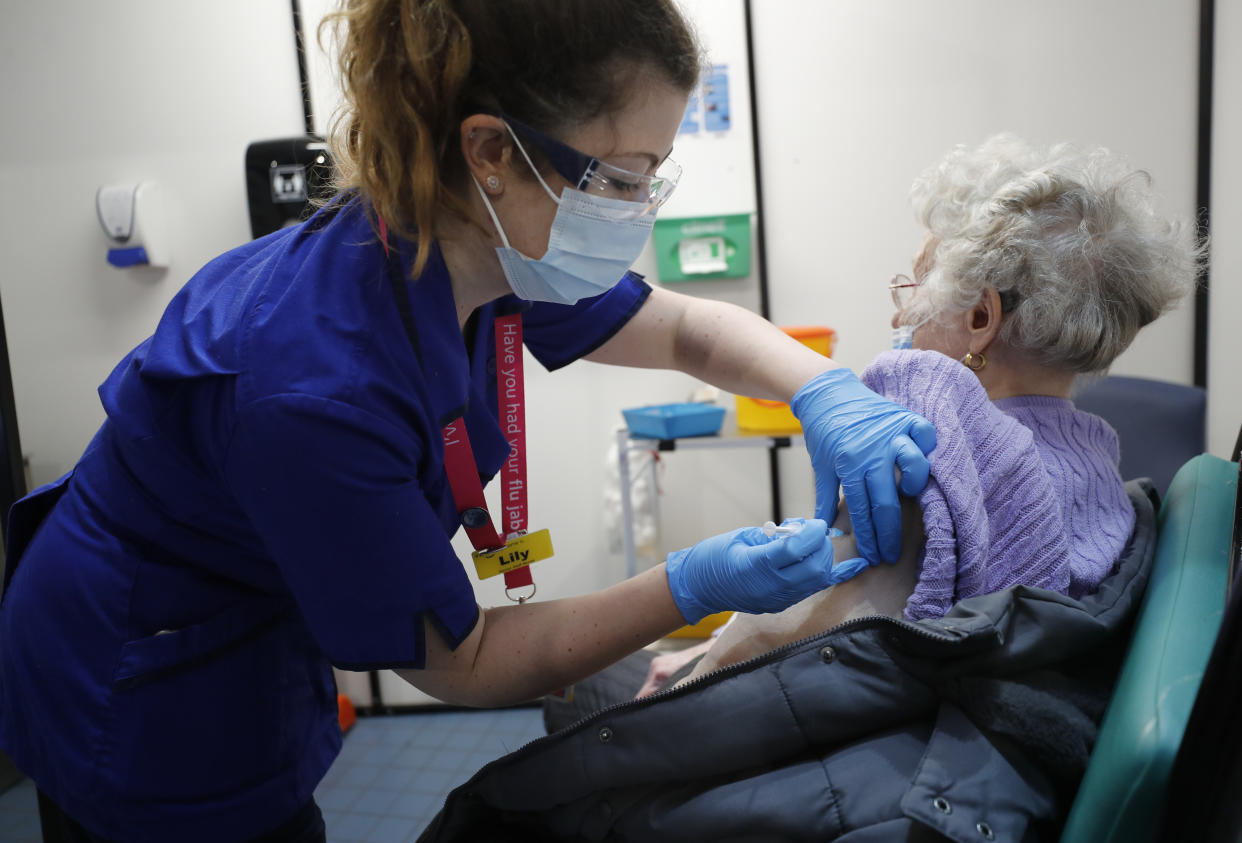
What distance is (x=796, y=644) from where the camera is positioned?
0.86 m

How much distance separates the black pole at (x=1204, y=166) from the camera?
2.42m

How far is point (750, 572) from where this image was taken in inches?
35.6

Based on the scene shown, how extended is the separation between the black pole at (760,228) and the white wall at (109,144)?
4.85 feet

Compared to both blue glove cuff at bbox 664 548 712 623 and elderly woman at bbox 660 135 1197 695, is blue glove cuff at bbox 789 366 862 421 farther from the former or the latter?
blue glove cuff at bbox 664 548 712 623

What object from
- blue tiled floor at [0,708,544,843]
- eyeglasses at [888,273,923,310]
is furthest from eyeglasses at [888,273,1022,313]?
blue tiled floor at [0,708,544,843]

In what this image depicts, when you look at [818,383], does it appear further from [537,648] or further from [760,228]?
[760,228]

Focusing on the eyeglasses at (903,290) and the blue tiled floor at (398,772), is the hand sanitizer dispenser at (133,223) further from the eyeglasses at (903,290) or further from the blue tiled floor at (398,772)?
the eyeglasses at (903,290)

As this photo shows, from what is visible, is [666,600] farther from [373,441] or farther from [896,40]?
[896,40]

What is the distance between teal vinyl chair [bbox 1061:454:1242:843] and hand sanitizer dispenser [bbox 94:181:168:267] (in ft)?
9.32

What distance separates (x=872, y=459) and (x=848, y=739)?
0.35 metres

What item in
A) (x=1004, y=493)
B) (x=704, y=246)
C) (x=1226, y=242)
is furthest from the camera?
(x=704, y=246)

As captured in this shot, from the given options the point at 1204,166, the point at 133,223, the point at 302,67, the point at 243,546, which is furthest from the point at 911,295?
the point at 133,223

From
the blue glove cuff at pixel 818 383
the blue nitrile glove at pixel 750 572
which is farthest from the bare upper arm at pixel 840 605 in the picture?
the blue glove cuff at pixel 818 383

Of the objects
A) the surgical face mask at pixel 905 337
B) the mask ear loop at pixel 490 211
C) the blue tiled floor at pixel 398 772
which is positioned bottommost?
the blue tiled floor at pixel 398 772
